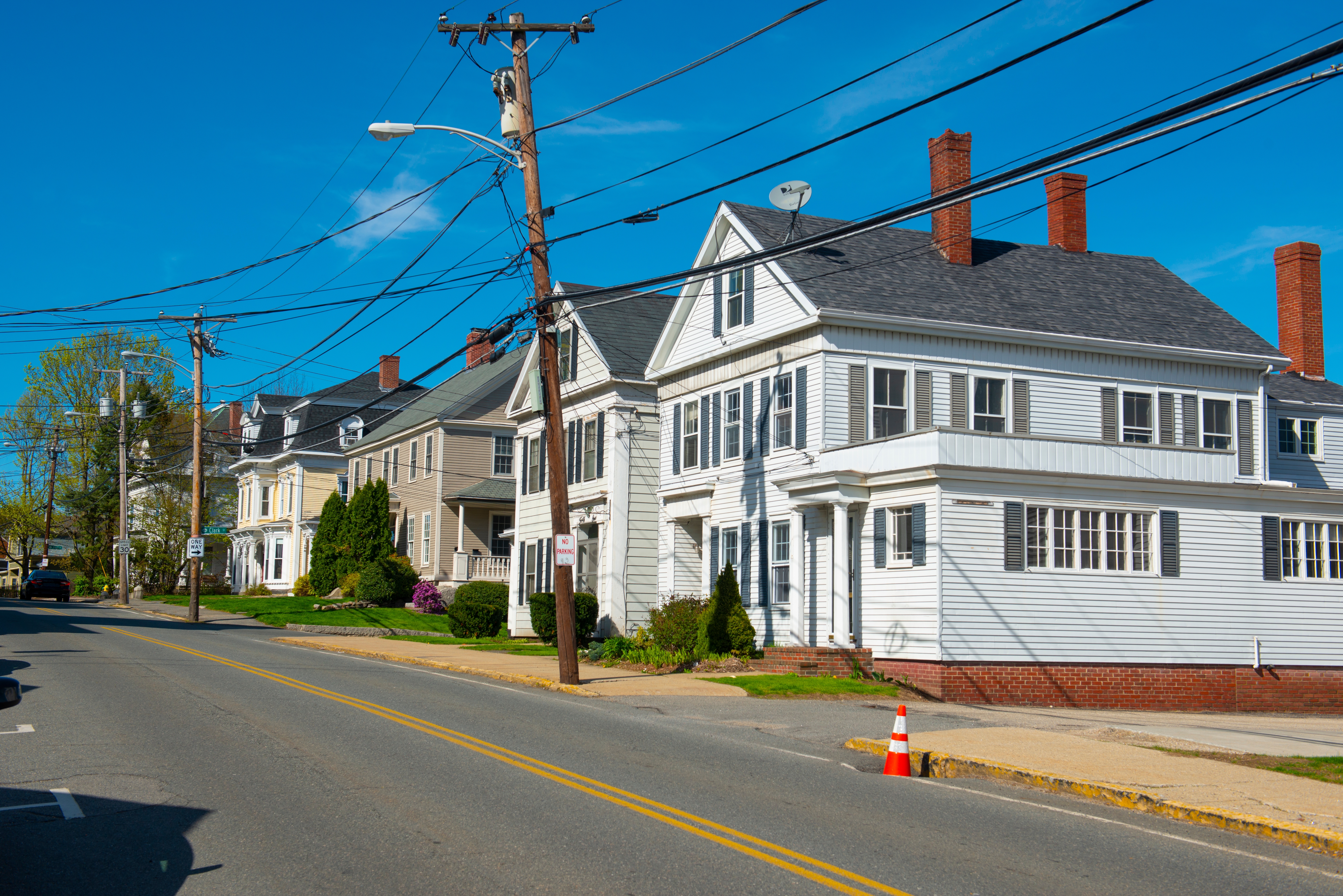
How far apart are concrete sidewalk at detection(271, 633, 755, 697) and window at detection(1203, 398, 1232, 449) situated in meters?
12.3

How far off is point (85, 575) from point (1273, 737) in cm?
7064

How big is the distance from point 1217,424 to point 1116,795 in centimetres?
1878

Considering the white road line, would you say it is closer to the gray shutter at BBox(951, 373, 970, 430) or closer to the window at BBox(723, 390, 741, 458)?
the gray shutter at BBox(951, 373, 970, 430)

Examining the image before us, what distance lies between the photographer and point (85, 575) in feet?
233

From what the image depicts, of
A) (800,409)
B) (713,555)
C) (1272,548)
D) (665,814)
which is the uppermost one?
(800,409)

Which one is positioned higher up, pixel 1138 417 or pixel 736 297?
pixel 736 297

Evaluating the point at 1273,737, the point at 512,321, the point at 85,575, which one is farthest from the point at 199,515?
the point at 85,575

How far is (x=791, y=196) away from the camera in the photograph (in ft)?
85.6

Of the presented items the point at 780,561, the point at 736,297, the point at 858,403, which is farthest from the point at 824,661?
the point at 736,297

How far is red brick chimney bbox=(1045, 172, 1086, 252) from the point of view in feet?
99.5

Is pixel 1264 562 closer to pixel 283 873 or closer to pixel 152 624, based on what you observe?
pixel 283 873

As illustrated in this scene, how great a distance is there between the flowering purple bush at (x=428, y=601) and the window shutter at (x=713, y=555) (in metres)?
19.3

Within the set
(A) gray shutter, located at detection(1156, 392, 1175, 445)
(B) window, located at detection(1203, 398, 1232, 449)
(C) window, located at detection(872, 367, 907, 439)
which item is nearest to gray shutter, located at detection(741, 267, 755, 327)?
(C) window, located at detection(872, 367, 907, 439)

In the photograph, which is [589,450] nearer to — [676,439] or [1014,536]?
[676,439]
